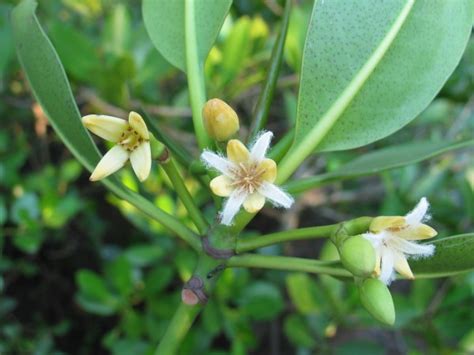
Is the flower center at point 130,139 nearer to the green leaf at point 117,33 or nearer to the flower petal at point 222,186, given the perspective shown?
the flower petal at point 222,186

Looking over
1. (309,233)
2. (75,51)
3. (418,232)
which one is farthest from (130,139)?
(75,51)

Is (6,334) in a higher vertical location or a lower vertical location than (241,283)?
lower

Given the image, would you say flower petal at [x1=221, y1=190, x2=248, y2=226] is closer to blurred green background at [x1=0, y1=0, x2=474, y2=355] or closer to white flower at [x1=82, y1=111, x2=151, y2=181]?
white flower at [x1=82, y1=111, x2=151, y2=181]

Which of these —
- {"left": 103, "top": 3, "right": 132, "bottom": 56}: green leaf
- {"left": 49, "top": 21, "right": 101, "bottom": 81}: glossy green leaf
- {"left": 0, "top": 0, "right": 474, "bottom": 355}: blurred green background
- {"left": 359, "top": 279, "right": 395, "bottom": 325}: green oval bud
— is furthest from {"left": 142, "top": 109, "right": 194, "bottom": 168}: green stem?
{"left": 103, "top": 3, "right": 132, "bottom": 56}: green leaf

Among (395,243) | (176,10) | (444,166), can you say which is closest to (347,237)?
(395,243)

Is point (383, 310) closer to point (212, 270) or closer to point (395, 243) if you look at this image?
point (395, 243)
